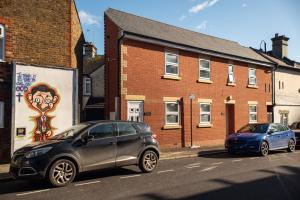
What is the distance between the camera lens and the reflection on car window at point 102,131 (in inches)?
378

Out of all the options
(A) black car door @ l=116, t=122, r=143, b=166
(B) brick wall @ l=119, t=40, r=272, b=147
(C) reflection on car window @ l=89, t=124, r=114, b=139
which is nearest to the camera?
(C) reflection on car window @ l=89, t=124, r=114, b=139

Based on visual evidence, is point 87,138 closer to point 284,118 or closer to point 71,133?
point 71,133

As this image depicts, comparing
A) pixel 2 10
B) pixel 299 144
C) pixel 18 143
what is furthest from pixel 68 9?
pixel 299 144

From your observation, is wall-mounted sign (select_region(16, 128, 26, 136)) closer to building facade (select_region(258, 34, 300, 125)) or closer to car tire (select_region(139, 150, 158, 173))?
car tire (select_region(139, 150, 158, 173))

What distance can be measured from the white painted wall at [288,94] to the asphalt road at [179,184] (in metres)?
16.3

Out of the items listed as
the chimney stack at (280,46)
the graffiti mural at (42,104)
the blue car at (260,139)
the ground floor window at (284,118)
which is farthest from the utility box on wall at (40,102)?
the chimney stack at (280,46)

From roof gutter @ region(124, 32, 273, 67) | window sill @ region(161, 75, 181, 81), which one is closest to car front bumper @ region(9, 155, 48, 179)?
roof gutter @ region(124, 32, 273, 67)

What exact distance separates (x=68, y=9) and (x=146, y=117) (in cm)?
632

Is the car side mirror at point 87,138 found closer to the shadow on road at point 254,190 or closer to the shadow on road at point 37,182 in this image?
the shadow on road at point 37,182

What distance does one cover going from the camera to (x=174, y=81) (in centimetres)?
1895

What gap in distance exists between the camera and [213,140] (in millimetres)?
21062

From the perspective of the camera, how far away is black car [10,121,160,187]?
8461 mm

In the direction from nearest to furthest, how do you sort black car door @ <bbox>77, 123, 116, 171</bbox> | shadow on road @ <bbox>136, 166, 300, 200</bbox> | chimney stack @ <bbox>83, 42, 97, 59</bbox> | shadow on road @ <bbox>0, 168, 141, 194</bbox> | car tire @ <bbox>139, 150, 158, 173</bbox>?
shadow on road @ <bbox>136, 166, 300, 200</bbox> → shadow on road @ <bbox>0, 168, 141, 194</bbox> → black car door @ <bbox>77, 123, 116, 171</bbox> → car tire @ <bbox>139, 150, 158, 173</bbox> → chimney stack @ <bbox>83, 42, 97, 59</bbox>

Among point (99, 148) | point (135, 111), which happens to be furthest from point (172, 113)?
point (99, 148)
